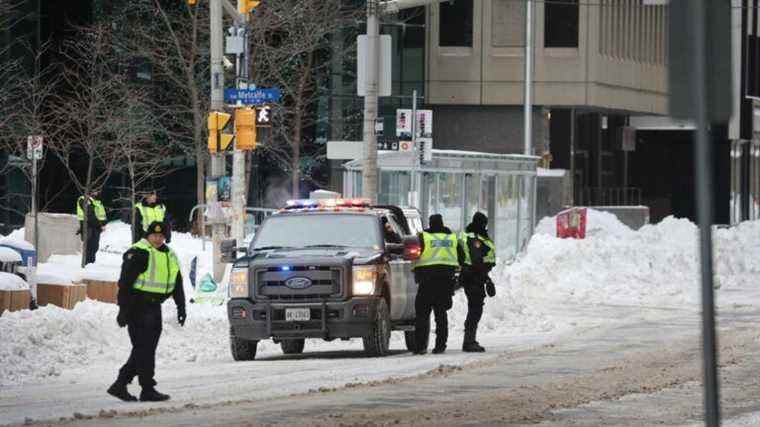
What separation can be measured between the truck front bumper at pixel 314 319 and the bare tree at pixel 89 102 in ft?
79.7

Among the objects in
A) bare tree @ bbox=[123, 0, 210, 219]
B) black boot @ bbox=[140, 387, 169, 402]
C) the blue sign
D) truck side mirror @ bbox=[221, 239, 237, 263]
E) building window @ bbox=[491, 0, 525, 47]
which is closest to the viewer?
black boot @ bbox=[140, 387, 169, 402]

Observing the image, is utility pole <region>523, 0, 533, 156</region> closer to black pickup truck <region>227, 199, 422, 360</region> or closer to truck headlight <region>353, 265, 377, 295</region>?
black pickup truck <region>227, 199, 422, 360</region>

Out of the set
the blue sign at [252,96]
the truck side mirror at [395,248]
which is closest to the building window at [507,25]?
the blue sign at [252,96]

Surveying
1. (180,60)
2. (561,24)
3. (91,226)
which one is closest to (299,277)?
(91,226)

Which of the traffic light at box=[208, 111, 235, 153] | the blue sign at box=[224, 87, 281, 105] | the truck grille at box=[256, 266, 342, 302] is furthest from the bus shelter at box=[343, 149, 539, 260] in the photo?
the truck grille at box=[256, 266, 342, 302]

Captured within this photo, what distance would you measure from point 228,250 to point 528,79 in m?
44.8

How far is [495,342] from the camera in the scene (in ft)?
83.7

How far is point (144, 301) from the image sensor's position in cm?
1703

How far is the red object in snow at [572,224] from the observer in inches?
1945

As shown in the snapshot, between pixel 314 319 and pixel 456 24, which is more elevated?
pixel 456 24

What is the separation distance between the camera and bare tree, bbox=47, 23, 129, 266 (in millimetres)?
47625

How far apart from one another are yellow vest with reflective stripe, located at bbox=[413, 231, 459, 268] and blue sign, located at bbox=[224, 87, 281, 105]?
10.1 m

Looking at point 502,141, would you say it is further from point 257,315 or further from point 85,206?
point 257,315

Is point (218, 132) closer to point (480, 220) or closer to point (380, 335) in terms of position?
point (480, 220)
